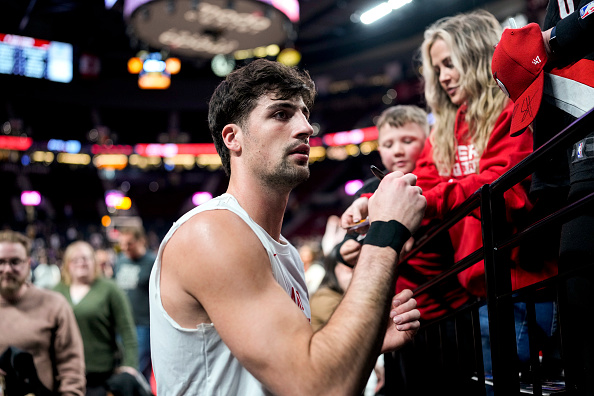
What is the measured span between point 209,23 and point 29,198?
1999 cm

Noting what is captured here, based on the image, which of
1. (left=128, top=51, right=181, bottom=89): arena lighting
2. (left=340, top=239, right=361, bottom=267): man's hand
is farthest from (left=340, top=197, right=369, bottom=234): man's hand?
(left=128, top=51, right=181, bottom=89): arena lighting

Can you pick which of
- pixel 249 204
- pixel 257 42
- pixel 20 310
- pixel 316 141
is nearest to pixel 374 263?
pixel 249 204

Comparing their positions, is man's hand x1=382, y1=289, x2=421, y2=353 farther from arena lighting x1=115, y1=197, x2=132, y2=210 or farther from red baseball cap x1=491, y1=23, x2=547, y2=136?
arena lighting x1=115, y1=197, x2=132, y2=210

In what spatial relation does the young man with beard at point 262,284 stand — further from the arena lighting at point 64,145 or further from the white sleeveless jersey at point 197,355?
the arena lighting at point 64,145

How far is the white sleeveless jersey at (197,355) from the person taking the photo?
1.43 m

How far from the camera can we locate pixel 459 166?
2197 mm

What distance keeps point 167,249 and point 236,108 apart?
59 centimetres

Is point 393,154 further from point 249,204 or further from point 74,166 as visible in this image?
point 74,166

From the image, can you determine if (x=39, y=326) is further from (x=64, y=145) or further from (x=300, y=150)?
(x=64, y=145)

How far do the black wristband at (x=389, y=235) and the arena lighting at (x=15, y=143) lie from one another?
25149mm

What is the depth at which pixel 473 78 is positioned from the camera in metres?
2.15

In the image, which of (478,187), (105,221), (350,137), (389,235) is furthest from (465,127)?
(105,221)

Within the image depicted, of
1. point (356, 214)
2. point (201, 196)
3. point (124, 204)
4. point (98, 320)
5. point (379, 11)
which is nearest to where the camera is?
point (356, 214)

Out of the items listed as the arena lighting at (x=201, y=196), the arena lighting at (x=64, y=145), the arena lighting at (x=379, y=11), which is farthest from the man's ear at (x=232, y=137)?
the arena lighting at (x=201, y=196)
